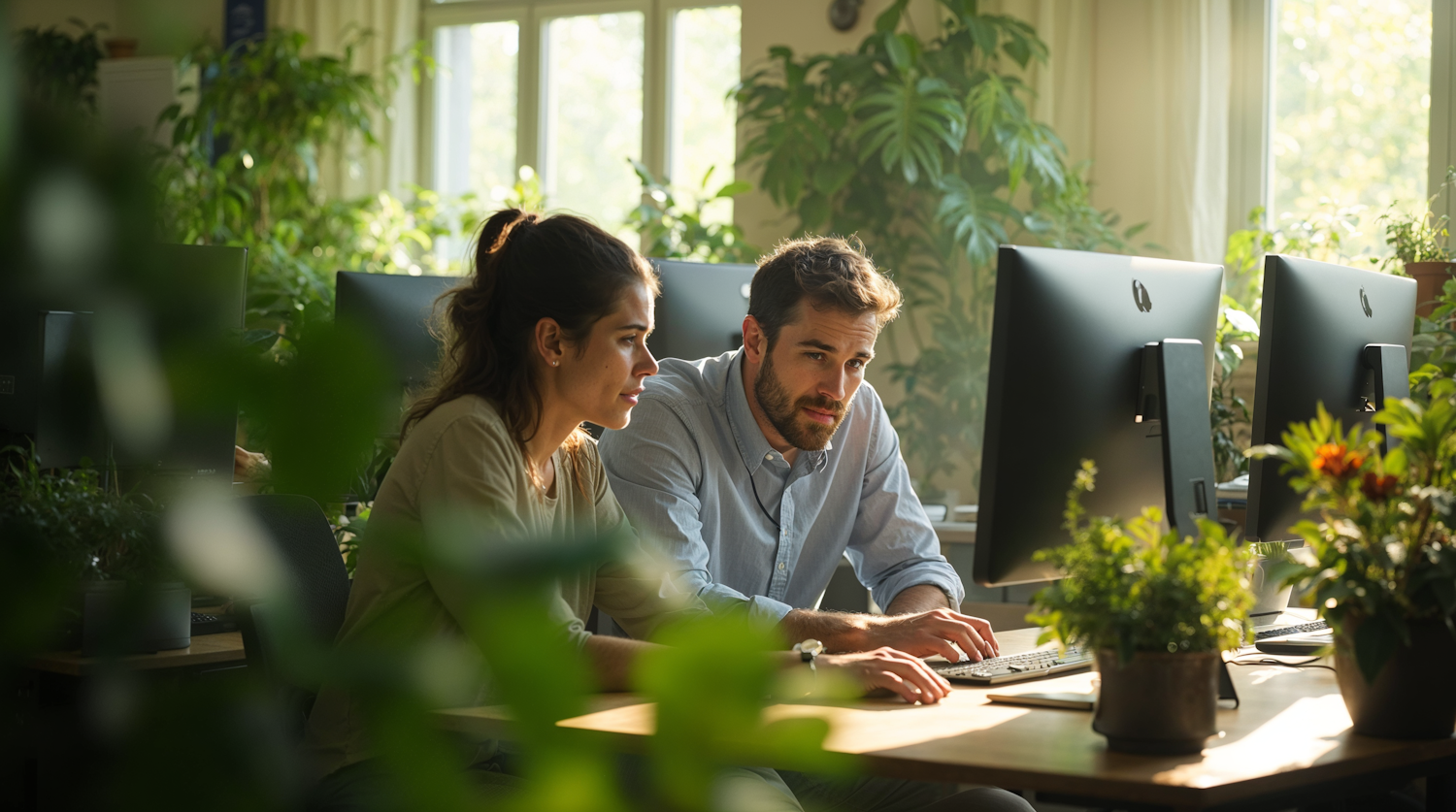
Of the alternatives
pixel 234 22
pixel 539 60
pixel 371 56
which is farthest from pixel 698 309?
pixel 371 56

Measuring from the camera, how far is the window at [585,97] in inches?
205

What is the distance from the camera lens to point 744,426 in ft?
6.91

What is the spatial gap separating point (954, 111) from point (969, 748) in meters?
3.16

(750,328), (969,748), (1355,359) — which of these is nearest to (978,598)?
(750,328)

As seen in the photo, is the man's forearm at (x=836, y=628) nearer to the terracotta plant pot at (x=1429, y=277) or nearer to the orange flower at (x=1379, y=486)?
the orange flower at (x=1379, y=486)

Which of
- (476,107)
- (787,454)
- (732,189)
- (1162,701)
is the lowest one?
(1162,701)

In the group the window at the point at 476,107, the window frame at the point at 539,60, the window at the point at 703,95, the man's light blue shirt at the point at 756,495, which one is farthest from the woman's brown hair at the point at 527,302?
the window at the point at 476,107

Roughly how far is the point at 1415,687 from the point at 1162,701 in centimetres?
27

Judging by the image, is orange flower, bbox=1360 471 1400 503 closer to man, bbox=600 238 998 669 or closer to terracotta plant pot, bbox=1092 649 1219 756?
terracotta plant pot, bbox=1092 649 1219 756

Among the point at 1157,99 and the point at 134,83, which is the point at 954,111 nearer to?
the point at 1157,99

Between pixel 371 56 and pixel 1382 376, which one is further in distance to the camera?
pixel 371 56

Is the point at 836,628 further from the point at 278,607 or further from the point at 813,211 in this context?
the point at 813,211

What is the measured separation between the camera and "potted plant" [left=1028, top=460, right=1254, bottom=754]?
106 centimetres

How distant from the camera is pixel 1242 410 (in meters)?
3.00
